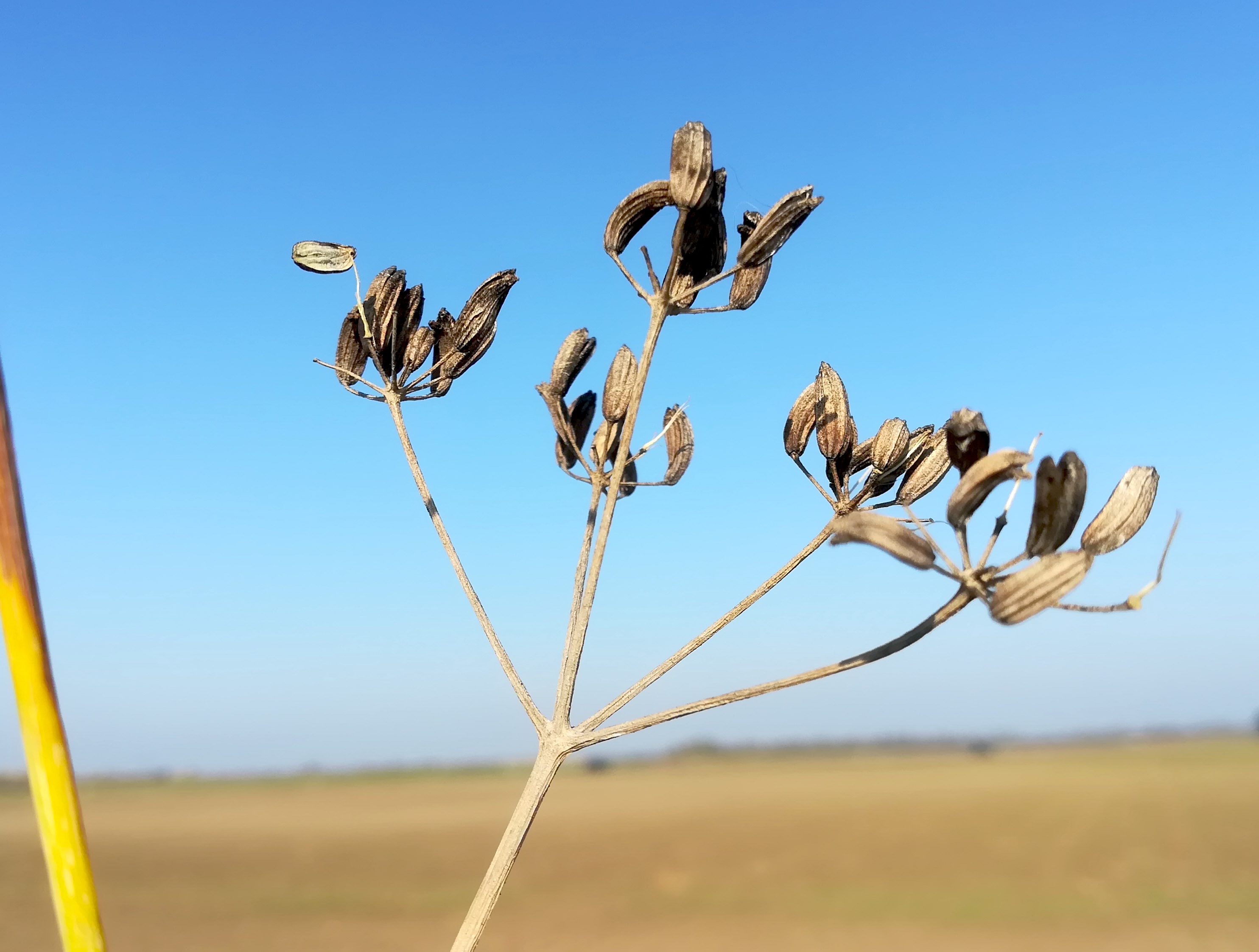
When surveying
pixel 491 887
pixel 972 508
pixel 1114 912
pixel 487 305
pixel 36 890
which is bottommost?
pixel 1114 912

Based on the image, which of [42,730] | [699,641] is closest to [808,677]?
[699,641]

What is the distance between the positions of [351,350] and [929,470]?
1559 millimetres

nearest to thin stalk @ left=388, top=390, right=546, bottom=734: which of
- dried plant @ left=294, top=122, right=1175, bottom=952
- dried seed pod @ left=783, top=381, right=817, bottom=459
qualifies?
dried plant @ left=294, top=122, right=1175, bottom=952

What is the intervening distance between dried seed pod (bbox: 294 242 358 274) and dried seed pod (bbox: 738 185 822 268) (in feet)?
3.70

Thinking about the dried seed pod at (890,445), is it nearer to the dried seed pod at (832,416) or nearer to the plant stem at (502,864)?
the dried seed pod at (832,416)

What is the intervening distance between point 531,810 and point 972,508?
3.34ft

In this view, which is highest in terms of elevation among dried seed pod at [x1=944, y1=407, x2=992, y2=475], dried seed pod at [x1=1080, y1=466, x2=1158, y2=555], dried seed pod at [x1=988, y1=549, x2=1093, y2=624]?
dried seed pod at [x1=944, y1=407, x2=992, y2=475]

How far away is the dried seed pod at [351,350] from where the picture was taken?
2537 mm

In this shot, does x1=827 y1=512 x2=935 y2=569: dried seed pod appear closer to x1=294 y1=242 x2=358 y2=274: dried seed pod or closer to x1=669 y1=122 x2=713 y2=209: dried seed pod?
x1=669 y1=122 x2=713 y2=209: dried seed pod

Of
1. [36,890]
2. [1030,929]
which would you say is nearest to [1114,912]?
[1030,929]

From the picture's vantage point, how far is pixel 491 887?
1.68 m

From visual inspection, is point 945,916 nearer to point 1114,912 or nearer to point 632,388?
point 1114,912

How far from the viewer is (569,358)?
2.46m

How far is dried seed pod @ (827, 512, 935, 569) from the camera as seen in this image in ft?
5.63
